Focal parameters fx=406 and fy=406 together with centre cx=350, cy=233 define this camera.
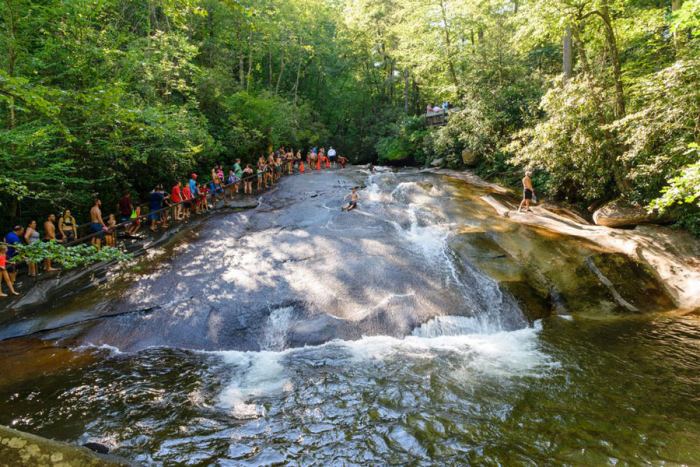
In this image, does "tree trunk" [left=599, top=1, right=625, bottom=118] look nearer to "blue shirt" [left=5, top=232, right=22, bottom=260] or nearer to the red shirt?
the red shirt

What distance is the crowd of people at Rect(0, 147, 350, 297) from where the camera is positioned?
11055mm

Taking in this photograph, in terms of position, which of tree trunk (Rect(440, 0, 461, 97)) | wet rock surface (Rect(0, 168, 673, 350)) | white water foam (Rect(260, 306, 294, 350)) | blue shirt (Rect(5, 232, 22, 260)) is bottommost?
white water foam (Rect(260, 306, 294, 350))

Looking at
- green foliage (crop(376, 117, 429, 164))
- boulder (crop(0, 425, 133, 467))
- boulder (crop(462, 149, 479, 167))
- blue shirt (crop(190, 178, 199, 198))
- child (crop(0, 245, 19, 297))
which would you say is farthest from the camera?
green foliage (crop(376, 117, 429, 164))

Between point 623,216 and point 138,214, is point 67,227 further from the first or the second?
point 623,216

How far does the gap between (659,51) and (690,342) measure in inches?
450

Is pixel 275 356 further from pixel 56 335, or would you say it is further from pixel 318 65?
pixel 318 65

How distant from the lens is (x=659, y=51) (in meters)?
14.4

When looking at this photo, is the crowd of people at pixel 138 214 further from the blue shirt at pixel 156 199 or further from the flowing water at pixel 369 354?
the flowing water at pixel 369 354

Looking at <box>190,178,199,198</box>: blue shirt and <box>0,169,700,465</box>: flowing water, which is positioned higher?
<box>190,178,199,198</box>: blue shirt

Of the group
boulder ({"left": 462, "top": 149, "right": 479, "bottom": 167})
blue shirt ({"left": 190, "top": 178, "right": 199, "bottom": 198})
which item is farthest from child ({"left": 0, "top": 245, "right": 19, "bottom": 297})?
boulder ({"left": 462, "top": 149, "right": 479, "bottom": 167})

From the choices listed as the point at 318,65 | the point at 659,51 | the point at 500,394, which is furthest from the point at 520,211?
the point at 318,65

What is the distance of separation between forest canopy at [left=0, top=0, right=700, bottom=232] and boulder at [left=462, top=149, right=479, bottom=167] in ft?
0.35

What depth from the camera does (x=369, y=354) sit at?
809 centimetres

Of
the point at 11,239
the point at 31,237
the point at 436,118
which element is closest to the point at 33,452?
the point at 11,239
